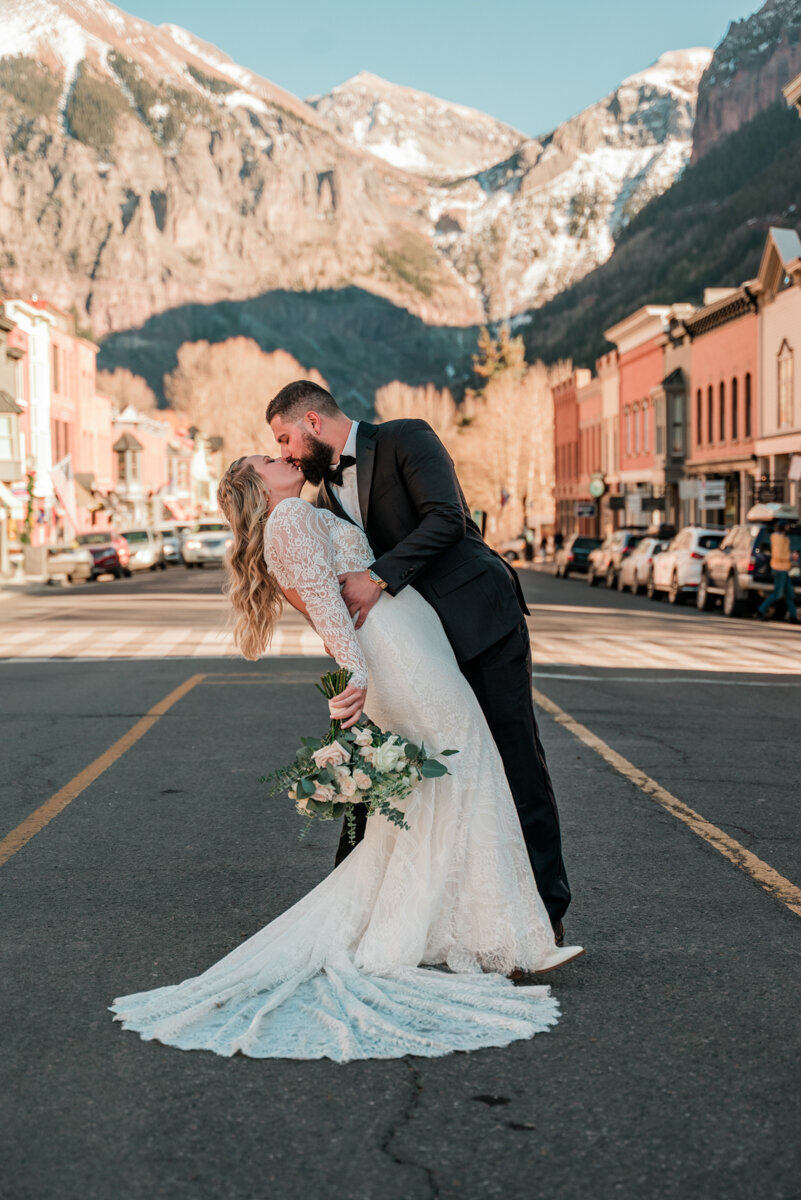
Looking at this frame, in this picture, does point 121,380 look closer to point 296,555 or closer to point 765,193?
point 765,193

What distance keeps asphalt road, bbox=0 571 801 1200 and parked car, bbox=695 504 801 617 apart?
50.3ft

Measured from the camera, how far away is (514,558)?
7838 centimetres

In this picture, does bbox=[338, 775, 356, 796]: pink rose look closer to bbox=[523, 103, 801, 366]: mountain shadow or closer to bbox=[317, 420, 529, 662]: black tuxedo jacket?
bbox=[317, 420, 529, 662]: black tuxedo jacket

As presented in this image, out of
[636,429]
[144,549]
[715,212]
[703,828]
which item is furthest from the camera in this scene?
[715,212]

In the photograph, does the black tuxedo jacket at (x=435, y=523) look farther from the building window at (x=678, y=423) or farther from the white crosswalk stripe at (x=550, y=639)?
the building window at (x=678, y=423)

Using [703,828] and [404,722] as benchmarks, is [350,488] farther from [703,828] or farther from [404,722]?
[703,828]

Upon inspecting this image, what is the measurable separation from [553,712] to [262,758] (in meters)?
3.19

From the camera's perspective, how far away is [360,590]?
178 inches

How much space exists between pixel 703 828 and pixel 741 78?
197432 mm

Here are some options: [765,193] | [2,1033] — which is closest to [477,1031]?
[2,1033]

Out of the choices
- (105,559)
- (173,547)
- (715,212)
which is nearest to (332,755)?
(105,559)

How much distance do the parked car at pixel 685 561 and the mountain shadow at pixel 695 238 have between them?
65.2 m

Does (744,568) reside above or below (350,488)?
below

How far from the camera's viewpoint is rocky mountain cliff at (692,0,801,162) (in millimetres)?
184750
